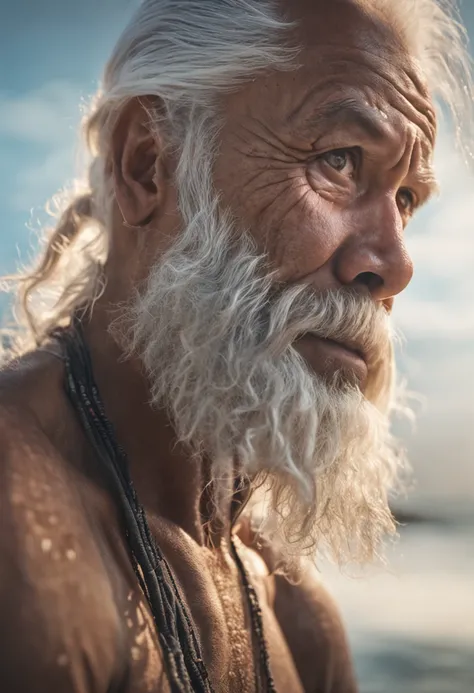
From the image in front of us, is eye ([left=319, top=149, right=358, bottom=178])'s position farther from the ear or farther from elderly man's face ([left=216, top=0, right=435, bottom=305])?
the ear

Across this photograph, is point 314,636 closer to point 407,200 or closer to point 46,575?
point 46,575

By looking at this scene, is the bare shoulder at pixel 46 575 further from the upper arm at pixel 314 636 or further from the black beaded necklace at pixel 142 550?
the upper arm at pixel 314 636

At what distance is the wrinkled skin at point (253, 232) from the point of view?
152 cm

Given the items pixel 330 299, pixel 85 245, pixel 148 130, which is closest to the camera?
pixel 330 299

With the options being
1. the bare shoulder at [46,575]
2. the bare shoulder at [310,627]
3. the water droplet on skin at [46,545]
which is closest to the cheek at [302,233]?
the bare shoulder at [46,575]

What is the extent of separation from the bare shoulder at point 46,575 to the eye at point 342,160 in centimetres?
80

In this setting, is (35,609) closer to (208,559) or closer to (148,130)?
(208,559)

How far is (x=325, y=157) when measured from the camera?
5.70 ft

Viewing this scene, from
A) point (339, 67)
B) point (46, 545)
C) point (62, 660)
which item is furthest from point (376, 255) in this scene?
point (62, 660)

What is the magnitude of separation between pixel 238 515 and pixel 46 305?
713 millimetres

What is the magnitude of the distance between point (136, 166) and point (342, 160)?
17.7 inches

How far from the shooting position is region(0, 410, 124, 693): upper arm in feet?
4.11

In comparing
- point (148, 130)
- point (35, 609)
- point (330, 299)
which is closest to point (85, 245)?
point (148, 130)

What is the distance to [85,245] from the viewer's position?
1.99 meters
